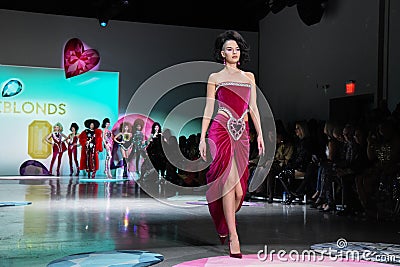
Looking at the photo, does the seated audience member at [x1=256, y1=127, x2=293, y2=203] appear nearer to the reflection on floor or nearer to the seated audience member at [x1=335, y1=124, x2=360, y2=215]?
the reflection on floor

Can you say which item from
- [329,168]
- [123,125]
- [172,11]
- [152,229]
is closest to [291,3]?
[172,11]

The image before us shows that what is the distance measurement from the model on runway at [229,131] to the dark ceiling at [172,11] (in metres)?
8.79

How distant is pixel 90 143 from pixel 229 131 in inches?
398

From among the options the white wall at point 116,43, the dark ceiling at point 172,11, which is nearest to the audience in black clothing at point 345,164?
the dark ceiling at point 172,11

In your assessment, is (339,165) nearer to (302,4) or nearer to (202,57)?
(302,4)

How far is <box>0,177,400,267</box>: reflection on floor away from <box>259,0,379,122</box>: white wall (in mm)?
3340

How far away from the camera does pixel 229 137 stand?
3518 millimetres

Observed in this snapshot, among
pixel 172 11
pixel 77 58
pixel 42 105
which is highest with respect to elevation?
pixel 172 11

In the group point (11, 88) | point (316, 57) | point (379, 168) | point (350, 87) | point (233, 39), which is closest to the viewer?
point (233, 39)

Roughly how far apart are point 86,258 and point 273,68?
9.94 meters

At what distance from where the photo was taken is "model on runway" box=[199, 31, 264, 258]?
351cm

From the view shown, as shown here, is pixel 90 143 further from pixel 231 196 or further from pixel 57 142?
pixel 231 196

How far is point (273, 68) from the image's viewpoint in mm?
12750

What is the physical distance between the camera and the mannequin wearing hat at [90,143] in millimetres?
13188
